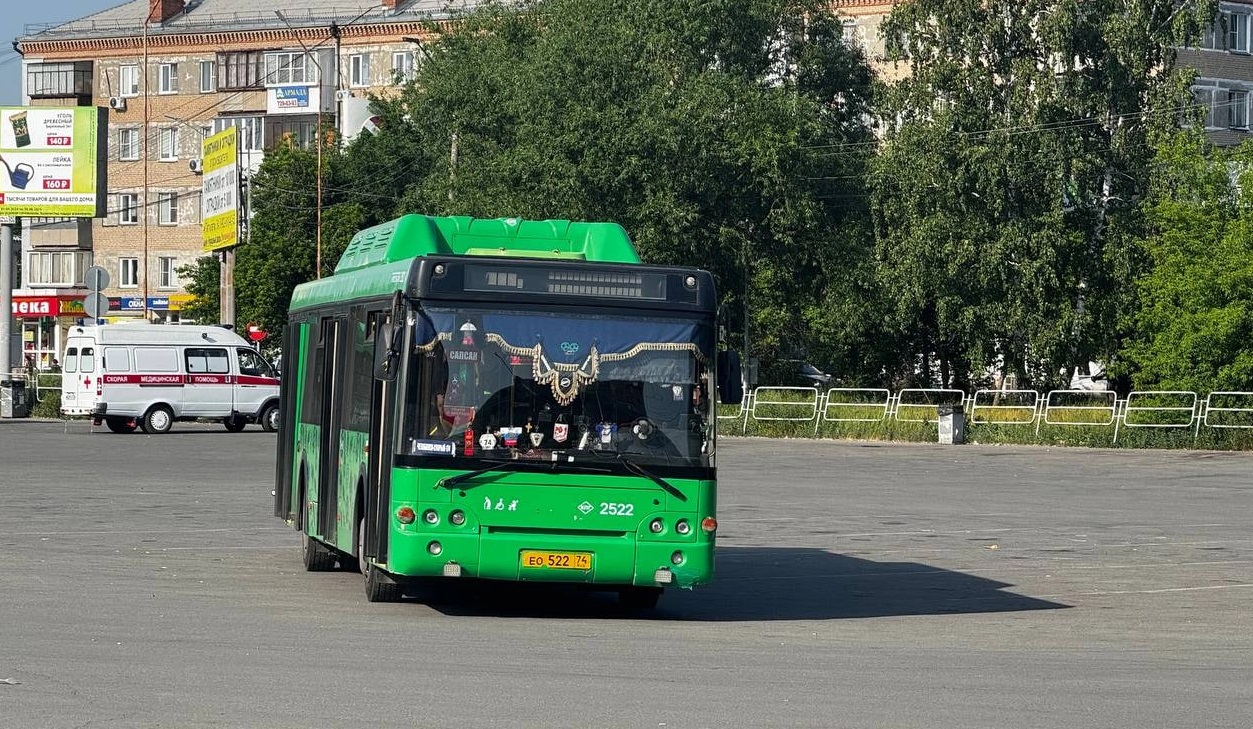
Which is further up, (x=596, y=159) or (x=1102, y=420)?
(x=596, y=159)

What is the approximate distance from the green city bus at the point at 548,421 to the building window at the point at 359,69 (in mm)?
91700

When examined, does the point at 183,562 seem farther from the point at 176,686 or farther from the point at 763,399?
the point at 763,399

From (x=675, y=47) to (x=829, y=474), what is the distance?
115 feet

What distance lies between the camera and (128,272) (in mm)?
107688

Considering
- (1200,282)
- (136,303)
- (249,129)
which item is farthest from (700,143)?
(136,303)

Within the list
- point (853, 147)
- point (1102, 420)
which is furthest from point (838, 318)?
point (1102, 420)

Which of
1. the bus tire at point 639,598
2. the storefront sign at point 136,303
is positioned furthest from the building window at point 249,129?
the bus tire at point 639,598

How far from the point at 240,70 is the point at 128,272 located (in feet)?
39.7

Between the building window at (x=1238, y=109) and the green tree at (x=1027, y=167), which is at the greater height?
the building window at (x=1238, y=109)

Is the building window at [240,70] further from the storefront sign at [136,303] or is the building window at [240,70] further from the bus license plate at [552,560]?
the bus license plate at [552,560]

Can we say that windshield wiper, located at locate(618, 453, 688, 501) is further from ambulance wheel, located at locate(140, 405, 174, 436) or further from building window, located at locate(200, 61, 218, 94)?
building window, located at locate(200, 61, 218, 94)

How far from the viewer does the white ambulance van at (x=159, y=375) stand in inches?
1933

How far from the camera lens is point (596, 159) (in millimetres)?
64250

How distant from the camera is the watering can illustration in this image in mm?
65125
